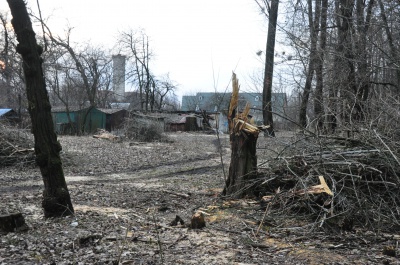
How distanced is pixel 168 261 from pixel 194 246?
557 mm

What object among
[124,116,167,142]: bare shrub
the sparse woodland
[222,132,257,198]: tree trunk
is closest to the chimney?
[124,116,167,142]: bare shrub

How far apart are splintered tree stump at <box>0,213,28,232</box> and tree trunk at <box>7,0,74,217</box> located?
2.24 ft

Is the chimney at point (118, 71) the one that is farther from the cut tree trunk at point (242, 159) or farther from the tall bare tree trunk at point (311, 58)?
the cut tree trunk at point (242, 159)

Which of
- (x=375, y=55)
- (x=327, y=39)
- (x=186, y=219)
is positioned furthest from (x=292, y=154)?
(x=327, y=39)

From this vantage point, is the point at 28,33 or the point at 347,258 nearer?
the point at 347,258

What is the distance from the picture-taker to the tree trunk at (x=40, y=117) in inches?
202

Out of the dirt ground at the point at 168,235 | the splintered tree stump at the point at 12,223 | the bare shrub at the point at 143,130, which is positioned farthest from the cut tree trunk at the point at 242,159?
the bare shrub at the point at 143,130

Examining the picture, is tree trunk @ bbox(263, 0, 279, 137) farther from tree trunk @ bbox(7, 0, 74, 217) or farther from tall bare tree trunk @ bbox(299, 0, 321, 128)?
tree trunk @ bbox(7, 0, 74, 217)

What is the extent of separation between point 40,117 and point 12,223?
1434 millimetres

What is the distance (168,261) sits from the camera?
384cm

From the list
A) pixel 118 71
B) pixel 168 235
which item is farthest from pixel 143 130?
pixel 118 71

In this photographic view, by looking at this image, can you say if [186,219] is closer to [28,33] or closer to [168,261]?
[168,261]

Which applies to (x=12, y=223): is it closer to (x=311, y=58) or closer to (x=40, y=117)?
(x=40, y=117)

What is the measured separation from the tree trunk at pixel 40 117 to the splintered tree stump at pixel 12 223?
0.68 meters
